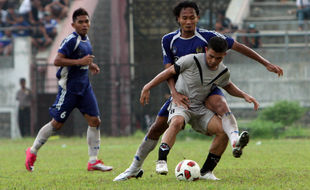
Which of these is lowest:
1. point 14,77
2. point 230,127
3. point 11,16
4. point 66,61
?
point 14,77

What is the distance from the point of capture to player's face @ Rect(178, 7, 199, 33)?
5.48 metres

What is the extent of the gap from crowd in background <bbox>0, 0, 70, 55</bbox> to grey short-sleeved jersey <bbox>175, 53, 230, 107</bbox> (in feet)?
44.0

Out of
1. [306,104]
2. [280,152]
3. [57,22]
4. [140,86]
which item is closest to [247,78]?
[306,104]

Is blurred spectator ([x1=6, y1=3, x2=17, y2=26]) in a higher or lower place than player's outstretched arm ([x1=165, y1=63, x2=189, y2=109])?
higher

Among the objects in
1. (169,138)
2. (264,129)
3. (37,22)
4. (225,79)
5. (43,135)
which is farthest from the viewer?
(37,22)

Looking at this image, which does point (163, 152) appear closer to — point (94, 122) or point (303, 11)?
point (94, 122)

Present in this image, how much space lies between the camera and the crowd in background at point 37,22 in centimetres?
1823

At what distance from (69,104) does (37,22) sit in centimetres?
1217

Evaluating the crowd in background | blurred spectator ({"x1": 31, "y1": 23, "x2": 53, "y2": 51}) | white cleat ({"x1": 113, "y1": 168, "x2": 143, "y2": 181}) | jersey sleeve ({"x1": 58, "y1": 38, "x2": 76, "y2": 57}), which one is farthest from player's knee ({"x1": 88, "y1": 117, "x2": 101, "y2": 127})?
blurred spectator ({"x1": 31, "y1": 23, "x2": 53, "y2": 51})

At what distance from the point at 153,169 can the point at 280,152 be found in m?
3.48

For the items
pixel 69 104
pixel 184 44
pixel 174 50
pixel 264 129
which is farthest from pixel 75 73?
pixel 264 129

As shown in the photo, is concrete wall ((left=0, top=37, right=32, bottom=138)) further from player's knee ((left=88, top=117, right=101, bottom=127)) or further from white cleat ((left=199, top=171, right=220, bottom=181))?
white cleat ((left=199, top=171, right=220, bottom=181))

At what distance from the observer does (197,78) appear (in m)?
5.41

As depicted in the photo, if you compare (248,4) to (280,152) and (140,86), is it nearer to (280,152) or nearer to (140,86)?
(140,86)
